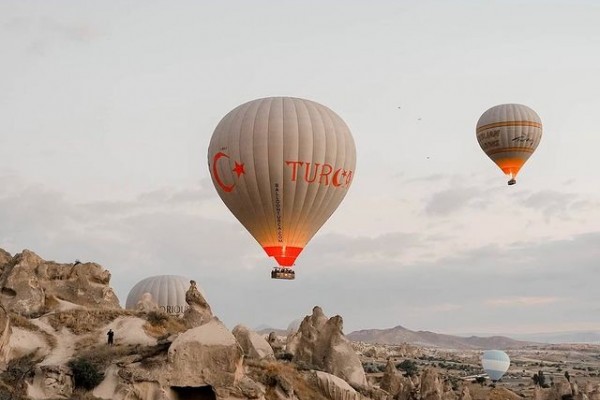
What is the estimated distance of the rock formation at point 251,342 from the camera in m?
33.3

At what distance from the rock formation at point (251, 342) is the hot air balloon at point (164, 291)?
26.7 metres

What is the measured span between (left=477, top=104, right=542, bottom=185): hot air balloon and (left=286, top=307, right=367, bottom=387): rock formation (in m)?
30.4

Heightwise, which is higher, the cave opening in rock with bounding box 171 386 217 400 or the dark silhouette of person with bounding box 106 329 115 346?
the dark silhouette of person with bounding box 106 329 115 346

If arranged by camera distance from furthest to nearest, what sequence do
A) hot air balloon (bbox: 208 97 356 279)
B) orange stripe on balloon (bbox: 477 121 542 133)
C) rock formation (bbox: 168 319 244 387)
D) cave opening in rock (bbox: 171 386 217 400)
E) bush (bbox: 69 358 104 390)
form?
orange stripe on balloon (bbox: 477 121 542 133) < hot air balloon (bbox: 208 97 356 279) < bush (bbox: 69 358 104 390) < cave opening in rock (bbox: 171 386 217 400) < rock formation (bbox: 168 319 244 387)

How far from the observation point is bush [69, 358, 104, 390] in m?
23.4

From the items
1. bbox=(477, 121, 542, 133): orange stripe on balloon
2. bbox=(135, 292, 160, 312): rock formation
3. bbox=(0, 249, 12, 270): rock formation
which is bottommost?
bbox=(135, 292, 160, 312): rock formation

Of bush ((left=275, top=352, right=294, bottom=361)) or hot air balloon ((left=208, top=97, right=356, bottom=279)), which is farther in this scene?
hot air balloon ((left=208, top=97, right=356, bottom=279))

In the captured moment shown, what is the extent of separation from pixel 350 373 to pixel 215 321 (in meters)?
10.5

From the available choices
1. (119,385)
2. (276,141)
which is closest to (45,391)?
(119,385)

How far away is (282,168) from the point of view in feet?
127

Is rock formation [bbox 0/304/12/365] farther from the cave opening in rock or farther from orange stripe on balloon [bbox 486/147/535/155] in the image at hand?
orange stripe on balloon [bbox 486/147/535/155]

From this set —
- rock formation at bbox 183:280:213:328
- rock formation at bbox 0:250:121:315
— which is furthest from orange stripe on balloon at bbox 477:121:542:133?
rock formation at bbox 183:280:213:328

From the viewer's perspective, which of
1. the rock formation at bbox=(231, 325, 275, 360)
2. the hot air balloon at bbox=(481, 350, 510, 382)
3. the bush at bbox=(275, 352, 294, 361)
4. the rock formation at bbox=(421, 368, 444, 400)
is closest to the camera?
the rock formation at bbox=(231, 325, 275, 360)

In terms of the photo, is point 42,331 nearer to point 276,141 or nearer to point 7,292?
point 7,292
